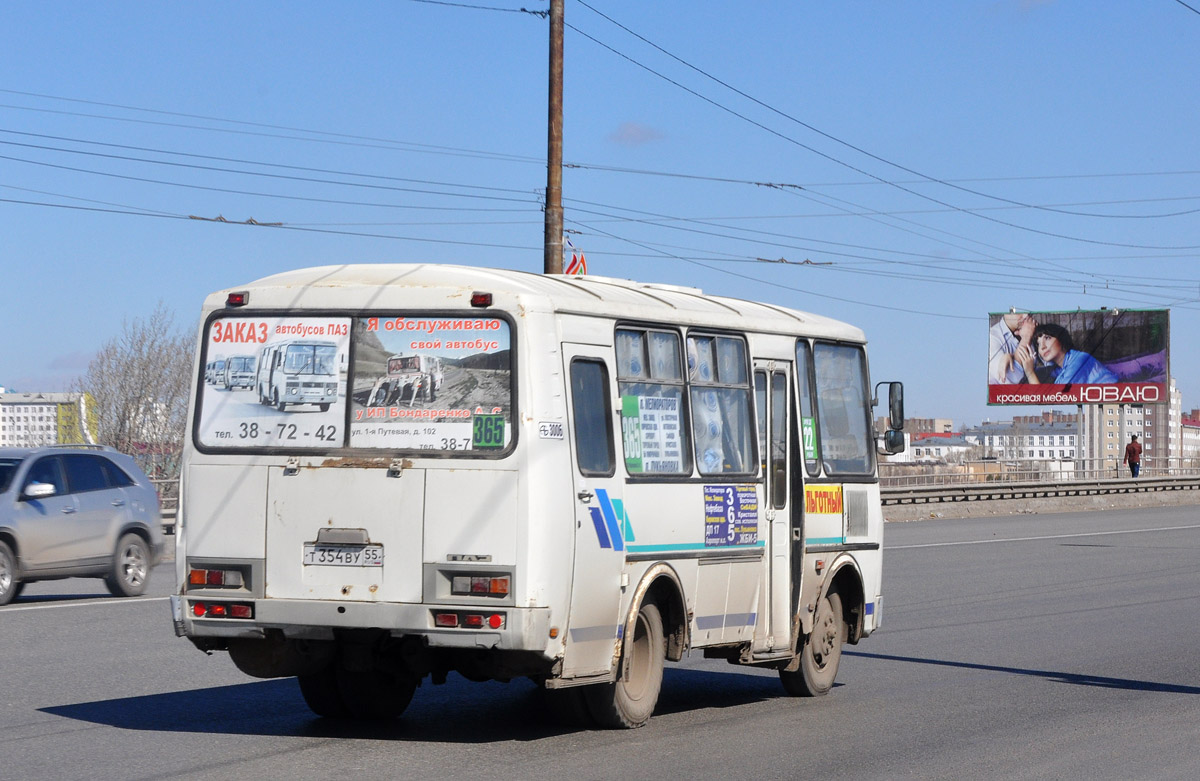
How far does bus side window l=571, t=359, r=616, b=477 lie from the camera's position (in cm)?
858

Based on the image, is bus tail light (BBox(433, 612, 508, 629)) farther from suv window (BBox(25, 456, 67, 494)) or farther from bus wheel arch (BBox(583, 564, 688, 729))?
suv window (BBox(25, 456, 67, 494))

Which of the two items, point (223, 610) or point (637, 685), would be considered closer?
point (223, 610)

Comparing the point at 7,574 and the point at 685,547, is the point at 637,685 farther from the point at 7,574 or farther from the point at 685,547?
the point at 7,574

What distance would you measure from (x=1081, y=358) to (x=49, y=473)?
6110cm

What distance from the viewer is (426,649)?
868 cm

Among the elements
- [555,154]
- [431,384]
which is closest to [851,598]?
[431,384]

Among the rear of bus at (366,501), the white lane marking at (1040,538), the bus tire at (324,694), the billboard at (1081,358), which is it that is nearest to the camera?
the rear of bus at (366,501)

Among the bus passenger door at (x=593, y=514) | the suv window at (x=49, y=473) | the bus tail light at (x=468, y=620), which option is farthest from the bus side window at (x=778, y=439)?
the suv window at (x=49, y=473)

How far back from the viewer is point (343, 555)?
8328 millimetres

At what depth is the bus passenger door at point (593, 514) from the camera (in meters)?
8.38

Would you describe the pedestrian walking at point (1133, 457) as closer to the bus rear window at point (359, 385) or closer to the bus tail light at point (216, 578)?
the bus rear window at point (359, 385)

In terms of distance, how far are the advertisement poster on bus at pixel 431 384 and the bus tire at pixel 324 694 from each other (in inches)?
65.3

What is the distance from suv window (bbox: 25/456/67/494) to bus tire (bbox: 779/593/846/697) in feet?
30.0

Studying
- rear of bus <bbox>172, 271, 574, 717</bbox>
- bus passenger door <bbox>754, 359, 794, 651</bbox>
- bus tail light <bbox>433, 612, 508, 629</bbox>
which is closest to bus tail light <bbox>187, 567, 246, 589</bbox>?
rear of bus <bbox>172, 271, 574, 717</bbox>
